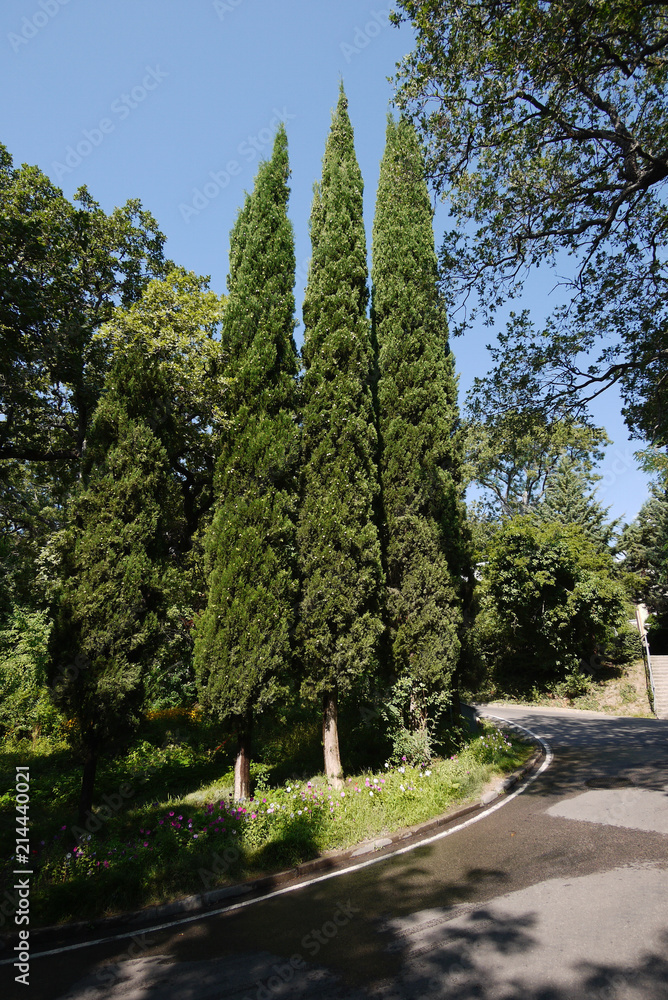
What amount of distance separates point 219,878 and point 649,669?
64.9 ft

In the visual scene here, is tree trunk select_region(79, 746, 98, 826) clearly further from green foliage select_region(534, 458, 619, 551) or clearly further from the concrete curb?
green foliage select_region(534, 458, 619, 551)

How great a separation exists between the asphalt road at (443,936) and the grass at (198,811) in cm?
70

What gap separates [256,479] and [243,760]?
443 cm

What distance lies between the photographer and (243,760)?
Answer: 7.75 metres

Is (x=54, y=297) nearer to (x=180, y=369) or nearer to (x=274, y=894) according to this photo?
(x=180, y=369)

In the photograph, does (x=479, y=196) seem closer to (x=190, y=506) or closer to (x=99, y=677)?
(x=190, y=506)

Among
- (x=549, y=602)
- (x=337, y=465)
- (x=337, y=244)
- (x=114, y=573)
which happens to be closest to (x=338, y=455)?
(x=337, y=465)

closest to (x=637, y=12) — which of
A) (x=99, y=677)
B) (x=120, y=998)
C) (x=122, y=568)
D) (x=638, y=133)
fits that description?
(x=638, y=133)

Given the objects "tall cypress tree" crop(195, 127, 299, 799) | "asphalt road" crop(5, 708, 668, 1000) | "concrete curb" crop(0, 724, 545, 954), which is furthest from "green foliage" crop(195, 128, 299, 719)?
"asphalt road" crop(5, 708, 668, 1000)

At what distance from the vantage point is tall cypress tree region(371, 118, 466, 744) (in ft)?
31.4

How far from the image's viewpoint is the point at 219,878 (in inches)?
222

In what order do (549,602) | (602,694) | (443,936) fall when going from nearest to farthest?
(443,936), (602,694), (549,602)

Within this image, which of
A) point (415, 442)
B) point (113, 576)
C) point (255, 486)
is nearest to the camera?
point (113, 576)

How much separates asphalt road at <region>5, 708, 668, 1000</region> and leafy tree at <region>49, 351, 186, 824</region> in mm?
2571
